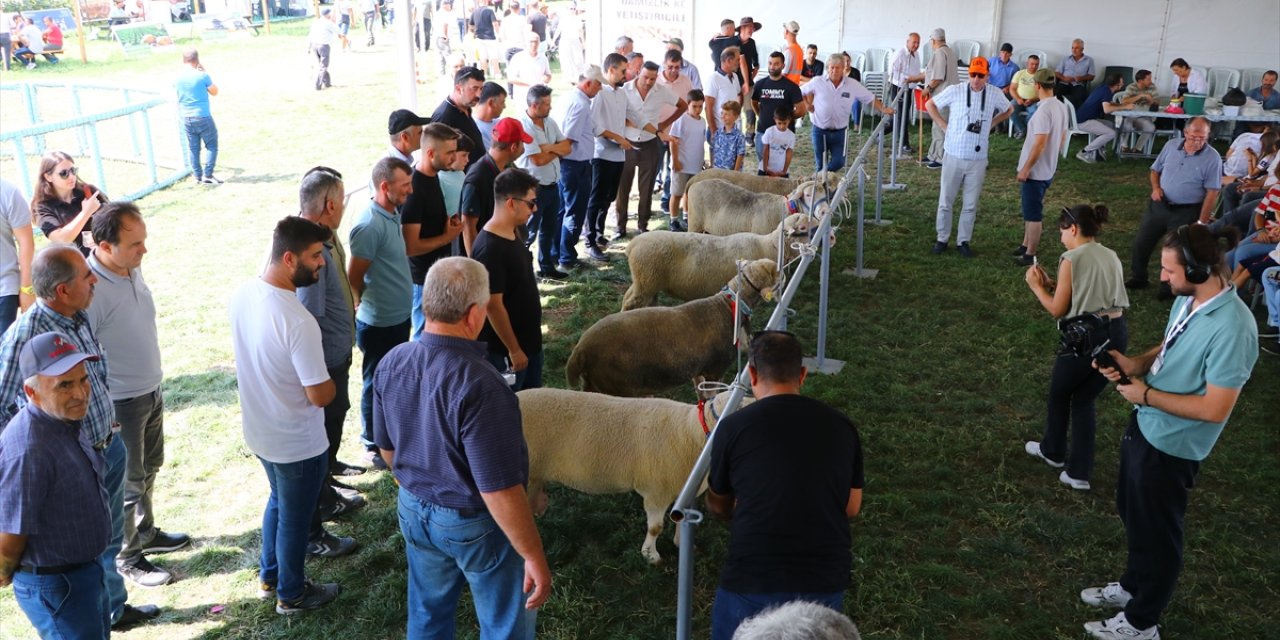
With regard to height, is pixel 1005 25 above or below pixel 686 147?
above

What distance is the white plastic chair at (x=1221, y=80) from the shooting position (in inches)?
658

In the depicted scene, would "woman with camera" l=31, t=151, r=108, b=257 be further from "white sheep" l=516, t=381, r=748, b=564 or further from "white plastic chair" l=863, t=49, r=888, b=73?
"white plastic chair" l=863, t=49, r=888, b=73

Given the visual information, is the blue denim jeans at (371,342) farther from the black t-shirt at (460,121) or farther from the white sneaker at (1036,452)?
the white sneaker at (1036,452)

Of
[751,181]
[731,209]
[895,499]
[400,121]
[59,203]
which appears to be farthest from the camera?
[751,181]

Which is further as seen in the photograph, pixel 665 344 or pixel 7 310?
pixel 665 344

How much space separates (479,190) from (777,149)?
5222mm

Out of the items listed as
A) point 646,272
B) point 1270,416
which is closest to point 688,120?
point 646,272

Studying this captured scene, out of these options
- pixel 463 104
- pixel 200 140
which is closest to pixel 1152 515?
pixel 463 104

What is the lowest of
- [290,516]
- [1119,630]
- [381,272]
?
[1119,630]

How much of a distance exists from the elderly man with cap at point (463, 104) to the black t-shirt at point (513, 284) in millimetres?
2699

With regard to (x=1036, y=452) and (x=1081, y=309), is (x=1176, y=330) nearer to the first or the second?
(x=1081, y=309)

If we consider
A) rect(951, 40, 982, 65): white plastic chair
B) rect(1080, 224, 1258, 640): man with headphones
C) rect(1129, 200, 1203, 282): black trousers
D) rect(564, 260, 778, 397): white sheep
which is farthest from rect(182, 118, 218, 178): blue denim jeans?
rect(951, 40, 982, 65): white plastic chair

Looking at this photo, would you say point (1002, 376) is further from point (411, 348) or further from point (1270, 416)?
point (411, 348)

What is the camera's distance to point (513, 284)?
517 centimetres
